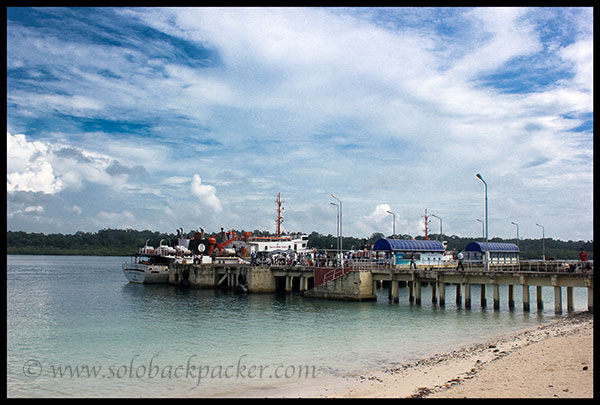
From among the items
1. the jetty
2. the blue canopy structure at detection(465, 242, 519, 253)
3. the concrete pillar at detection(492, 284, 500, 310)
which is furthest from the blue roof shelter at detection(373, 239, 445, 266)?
the concrete pillar at detection(492, 284, 500, 310)

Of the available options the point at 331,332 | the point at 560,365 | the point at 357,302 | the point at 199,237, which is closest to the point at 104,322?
the point at 331,332

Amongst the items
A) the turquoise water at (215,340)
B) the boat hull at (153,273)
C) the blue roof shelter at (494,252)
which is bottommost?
the turquoise water at (215,340)

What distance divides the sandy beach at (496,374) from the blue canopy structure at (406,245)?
87.8ft

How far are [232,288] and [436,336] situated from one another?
3100cm

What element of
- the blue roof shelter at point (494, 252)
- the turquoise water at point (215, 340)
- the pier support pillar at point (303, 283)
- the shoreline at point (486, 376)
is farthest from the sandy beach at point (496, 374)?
the blue roof shelter at point (494, 252)

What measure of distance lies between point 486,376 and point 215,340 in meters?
14.8

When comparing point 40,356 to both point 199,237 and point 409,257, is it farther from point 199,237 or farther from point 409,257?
point 199,237

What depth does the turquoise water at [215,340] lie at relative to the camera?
17828mm

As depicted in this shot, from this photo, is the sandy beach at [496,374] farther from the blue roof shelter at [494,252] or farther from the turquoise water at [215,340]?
the blue roof shelter at [494,252]

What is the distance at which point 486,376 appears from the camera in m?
15.1

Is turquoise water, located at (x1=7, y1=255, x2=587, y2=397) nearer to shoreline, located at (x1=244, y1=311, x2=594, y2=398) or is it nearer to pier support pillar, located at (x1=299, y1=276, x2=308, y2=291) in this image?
shoreline, located at (x1=244, y1=311, x2=594, y2=398)

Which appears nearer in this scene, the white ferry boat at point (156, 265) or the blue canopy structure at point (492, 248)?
the white ferry boat at point (156, 265)

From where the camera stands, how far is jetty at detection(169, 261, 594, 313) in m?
34.0

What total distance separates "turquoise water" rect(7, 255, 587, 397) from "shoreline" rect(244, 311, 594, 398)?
140cm
